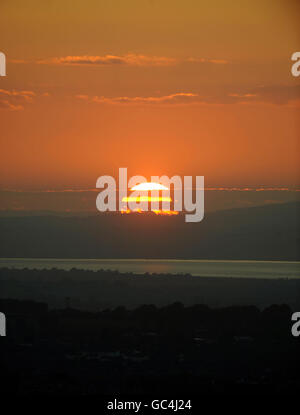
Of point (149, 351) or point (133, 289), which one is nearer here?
point (149, 351)

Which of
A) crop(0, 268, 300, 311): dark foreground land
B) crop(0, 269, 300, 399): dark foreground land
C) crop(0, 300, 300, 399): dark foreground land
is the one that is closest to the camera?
crop(0, 300, 300, 399): dark foreground land

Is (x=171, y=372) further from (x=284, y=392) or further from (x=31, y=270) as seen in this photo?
(x=31, y=270)

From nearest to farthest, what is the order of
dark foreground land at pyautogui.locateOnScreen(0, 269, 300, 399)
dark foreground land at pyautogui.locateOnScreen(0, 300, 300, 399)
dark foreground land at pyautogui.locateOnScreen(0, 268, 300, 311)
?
dark foreground land at pyautogui.locateOnScreen(0, 300, 300, 399) → dark foreground land at pyautogui.locateOnScreen(0, 269, 300, 399) → dark foreground land at pyautogui.locateOnScreen(0, 268, 300, 311)

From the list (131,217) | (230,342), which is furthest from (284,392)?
(131,217)

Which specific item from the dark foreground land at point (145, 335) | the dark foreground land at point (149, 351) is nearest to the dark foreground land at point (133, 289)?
the dark foreground land at point (145, 335)

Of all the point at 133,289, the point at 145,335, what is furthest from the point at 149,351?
the point at 133,289

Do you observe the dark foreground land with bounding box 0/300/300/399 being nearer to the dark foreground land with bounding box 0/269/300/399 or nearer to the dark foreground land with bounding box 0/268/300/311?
the dark foreground land with bounding box 0/269/300/399

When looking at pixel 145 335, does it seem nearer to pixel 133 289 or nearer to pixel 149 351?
pixel 149 351

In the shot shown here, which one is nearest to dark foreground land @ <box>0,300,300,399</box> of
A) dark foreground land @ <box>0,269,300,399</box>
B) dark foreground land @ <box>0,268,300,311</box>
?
dark foreground land @ <box>0,269,300,399</box>
